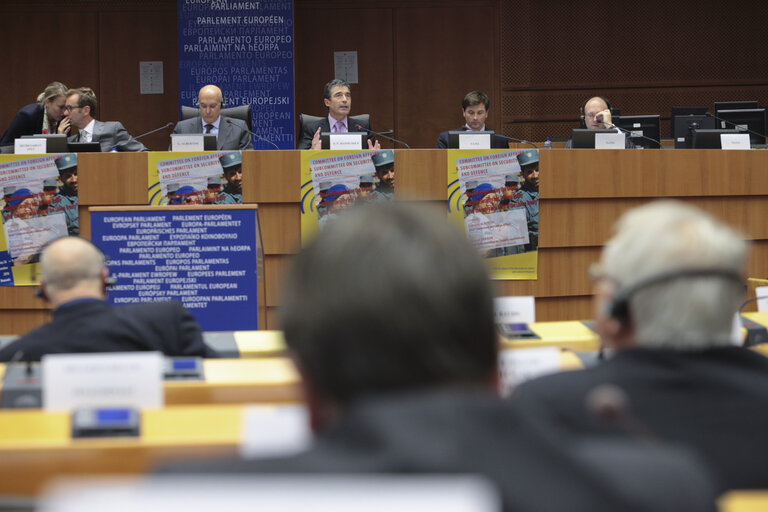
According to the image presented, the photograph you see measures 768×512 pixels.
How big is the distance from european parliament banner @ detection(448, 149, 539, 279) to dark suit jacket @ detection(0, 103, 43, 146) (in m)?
3.65

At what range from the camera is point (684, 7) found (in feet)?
31.3

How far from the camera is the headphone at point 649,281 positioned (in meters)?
1.26

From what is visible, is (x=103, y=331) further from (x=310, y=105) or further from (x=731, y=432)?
(x=310, y=105)

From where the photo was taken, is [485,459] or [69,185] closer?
[485,459]

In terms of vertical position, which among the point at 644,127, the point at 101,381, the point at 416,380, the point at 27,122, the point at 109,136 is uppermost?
the point at 27,122

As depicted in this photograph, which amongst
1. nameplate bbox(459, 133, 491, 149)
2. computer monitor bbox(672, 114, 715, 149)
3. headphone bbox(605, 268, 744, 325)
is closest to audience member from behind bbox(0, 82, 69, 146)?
nameplate bbox(459, 133, 491, 149)

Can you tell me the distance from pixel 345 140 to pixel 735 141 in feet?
7.32

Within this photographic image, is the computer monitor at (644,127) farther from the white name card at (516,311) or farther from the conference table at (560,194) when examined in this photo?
the white name card at (516,311)

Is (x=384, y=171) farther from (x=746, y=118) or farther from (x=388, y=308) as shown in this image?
(x=388, y=308)

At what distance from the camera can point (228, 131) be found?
619 centimetres

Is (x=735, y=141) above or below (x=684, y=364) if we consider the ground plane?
above

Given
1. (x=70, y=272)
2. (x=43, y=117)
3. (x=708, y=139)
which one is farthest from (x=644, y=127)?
(x=70, y=272)

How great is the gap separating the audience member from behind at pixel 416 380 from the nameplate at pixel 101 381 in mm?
814

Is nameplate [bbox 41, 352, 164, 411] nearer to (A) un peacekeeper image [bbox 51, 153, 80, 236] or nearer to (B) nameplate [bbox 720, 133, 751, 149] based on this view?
(A) un peacekeeper image [bbox 51, 153, 80, 236]
